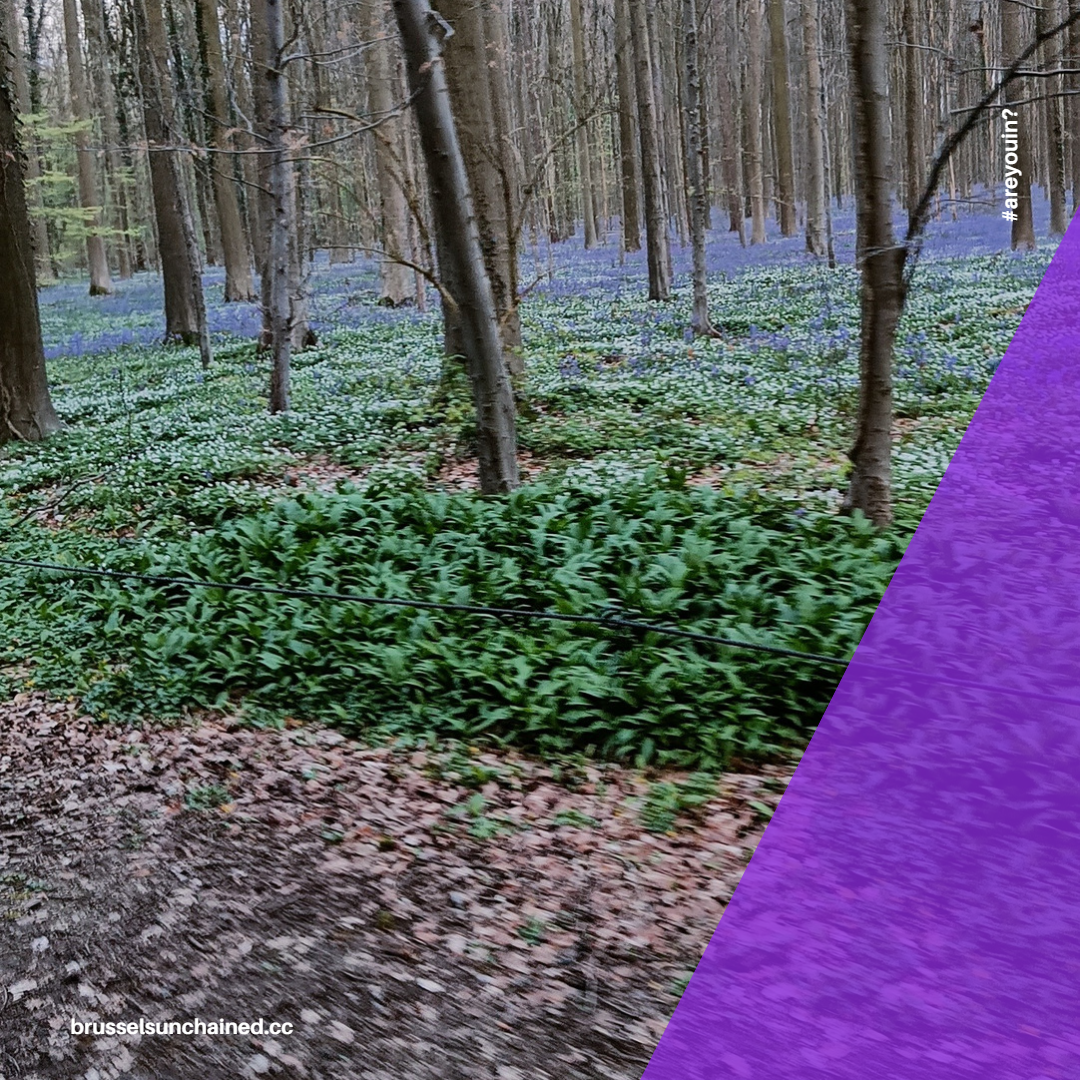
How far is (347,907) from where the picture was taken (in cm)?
387

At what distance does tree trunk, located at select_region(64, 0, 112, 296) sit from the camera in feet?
102

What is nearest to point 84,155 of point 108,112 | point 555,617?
point 108,112

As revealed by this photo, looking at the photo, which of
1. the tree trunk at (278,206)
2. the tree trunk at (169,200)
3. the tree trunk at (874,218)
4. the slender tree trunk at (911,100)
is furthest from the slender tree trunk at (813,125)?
the tree trunk at (874,218)

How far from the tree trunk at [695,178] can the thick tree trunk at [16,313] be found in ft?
28.0

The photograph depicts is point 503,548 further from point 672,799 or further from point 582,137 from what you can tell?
point 582,137

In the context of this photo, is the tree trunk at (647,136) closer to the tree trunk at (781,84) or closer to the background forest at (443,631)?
the background forest at (443,631)

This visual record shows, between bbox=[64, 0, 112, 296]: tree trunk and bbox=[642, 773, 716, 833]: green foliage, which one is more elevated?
bbox=[64, 0, 112, 296]: tree trunk

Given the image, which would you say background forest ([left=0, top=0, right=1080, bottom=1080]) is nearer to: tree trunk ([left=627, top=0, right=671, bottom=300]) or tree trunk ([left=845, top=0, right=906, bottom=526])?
tree trunk ([left=845, top=0, right=906, bottom=526])

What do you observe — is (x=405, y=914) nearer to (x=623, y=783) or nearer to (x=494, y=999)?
(x=494, y=999)

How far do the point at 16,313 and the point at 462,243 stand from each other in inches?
288

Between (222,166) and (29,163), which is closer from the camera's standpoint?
(222,166)

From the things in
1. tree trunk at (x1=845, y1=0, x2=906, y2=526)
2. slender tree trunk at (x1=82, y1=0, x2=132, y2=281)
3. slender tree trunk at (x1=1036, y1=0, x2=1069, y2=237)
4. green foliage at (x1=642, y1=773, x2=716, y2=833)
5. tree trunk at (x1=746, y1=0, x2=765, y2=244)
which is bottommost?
green foliage at (x1=642, y1=773, x2=716, y2=833)
